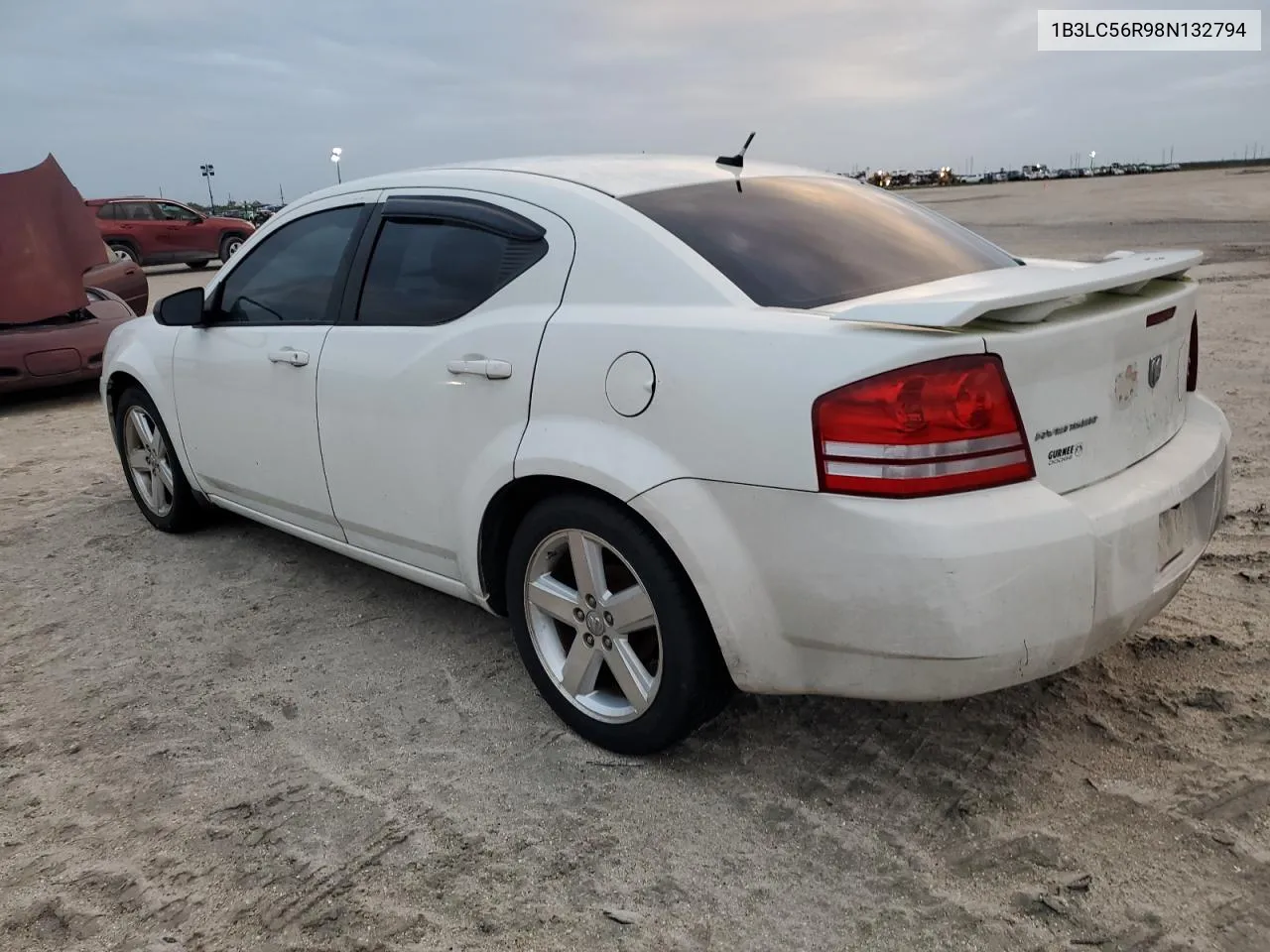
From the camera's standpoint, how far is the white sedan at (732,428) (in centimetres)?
212

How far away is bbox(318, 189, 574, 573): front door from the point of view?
9.23ft

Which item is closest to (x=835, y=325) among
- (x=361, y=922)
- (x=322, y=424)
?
(x=361, y=922)

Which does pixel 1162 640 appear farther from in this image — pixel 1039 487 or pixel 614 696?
pixel 614 696

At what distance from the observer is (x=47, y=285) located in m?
8.54

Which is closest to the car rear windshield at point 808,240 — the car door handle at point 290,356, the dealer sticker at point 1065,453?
the dealer sticker at point 1065,453

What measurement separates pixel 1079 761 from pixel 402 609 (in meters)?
2.40

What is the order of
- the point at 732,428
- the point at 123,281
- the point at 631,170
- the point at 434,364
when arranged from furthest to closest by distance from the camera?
the point at 123,281
the point at 631,170
the point at 434,364
the point at 732,428

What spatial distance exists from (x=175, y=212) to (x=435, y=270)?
21763mm

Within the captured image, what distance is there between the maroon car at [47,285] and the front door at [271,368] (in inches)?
194

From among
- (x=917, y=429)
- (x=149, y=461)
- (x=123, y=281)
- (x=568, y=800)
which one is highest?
(x=123, y=281)

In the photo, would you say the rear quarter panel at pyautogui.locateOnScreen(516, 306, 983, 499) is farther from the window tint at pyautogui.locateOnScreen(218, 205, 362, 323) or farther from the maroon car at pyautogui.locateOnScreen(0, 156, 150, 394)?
the maroon car at pyautogui.locateOnScreen(0, 156, 150, 394)

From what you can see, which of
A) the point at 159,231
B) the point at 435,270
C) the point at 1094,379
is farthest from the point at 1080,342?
the point at 159,231

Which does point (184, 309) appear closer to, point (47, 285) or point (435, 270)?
point (435, 270)

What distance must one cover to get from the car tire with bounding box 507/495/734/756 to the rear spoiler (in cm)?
76
